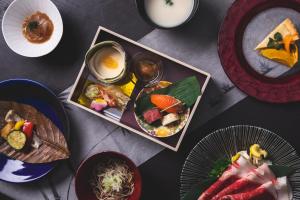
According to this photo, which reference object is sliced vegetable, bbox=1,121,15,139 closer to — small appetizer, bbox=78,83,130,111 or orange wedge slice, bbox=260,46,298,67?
small appetizer, bbox=78,83,130,111

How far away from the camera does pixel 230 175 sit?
234cm

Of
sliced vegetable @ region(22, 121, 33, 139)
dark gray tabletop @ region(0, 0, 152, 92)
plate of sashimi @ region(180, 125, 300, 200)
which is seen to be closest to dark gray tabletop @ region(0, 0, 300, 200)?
dark gray tabletop @ region(0, 0, 152, 92)

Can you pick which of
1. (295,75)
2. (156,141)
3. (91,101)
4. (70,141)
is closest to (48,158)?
(70,141)

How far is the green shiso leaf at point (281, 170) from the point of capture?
2.29 metres

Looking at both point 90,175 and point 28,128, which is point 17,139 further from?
point 90,175

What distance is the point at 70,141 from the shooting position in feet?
8.21

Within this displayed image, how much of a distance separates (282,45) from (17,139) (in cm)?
133

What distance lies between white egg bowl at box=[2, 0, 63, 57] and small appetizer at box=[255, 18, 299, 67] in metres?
0.96

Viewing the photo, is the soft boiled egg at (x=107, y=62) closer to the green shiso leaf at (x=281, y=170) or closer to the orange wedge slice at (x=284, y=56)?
the orange wedge slice at (x=284, y=56)

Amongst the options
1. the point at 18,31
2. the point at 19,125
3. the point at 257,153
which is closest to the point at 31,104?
the point at 19,125

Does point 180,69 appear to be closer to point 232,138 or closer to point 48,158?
point 232,138

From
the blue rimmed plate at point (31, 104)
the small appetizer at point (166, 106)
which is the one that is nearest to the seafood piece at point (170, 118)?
the small appetizer at point (166, 106)

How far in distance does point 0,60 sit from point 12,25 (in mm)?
206

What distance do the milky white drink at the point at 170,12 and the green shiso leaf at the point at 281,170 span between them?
79cm
